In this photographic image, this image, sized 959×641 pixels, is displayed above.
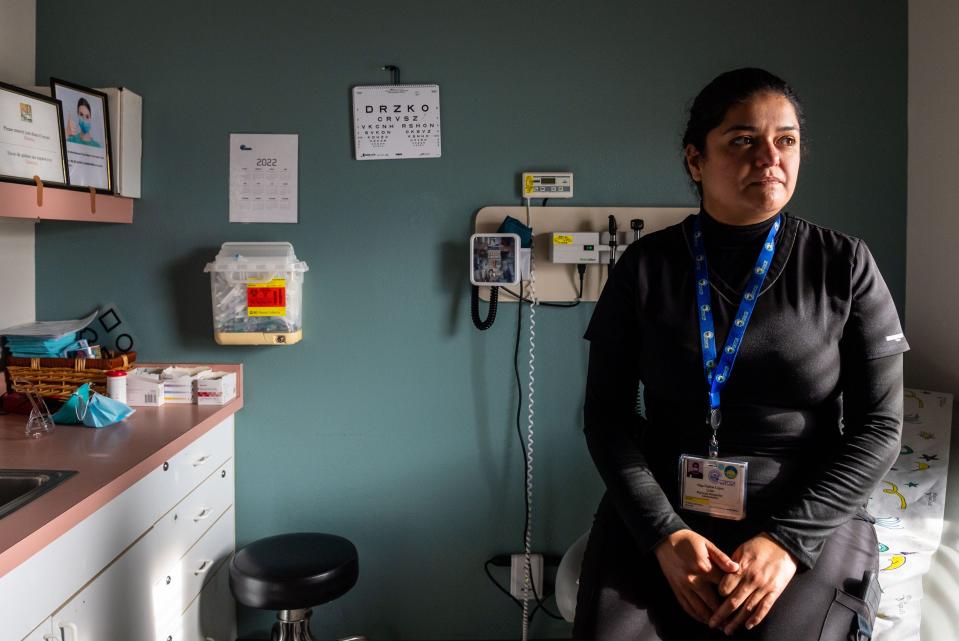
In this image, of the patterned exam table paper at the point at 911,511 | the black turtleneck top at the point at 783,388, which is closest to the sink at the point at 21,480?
the black turtleneck top at the point at 783,388

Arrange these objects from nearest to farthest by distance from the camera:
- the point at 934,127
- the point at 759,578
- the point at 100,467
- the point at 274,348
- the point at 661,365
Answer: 1. the point at 759,578
2. the point at 661,365
3. the point at 100,467
4. the point at 934,127
5. the point at 274,348

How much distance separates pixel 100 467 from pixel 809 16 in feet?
7.61

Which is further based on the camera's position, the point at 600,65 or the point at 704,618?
the point at 600,65

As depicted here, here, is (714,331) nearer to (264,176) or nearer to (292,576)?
(292,576)

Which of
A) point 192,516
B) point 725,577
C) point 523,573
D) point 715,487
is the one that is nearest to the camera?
point 725,577

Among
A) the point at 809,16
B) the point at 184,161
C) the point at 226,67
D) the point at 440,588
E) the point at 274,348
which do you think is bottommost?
the point at 440,588

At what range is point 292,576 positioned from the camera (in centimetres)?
184

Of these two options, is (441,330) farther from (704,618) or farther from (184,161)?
(704,618)

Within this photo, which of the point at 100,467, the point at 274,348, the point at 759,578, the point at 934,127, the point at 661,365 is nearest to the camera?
the point at 759,578

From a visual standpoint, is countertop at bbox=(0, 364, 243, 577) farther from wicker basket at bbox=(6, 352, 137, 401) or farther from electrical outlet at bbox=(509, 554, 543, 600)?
electrical outlet at bbox=(509, 554, 543, 600)

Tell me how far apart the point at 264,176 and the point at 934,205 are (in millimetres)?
2037

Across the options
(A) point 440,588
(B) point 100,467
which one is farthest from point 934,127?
(B) point 100,467

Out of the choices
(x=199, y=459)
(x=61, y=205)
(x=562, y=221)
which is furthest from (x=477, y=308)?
(x=61, y=205)

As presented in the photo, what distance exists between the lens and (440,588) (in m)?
2.38
